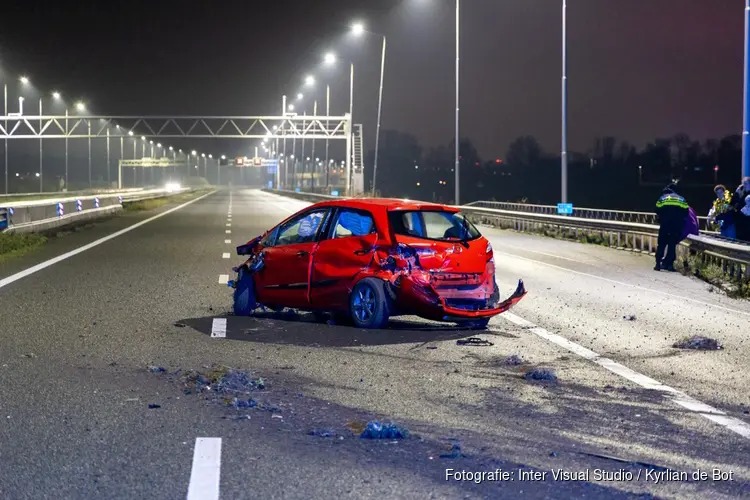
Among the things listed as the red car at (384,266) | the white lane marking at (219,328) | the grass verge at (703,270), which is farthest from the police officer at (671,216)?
the white lane marking at (219,328)

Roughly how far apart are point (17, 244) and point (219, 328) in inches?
602

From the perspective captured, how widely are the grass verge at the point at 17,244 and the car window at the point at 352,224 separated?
12023 millimetres

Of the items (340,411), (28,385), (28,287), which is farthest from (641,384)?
(28,287)

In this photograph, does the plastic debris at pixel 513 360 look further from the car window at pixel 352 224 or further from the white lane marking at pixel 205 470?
the white lane marking at pixel 205 470

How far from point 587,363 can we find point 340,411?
3101 millimetres

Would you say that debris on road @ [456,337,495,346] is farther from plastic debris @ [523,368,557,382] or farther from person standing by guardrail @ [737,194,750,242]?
person standing by guardrail @ [737,194,750,242]

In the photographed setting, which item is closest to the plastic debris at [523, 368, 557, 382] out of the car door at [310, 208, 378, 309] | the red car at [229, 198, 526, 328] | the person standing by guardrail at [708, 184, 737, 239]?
the red car at [229, 198, 526, 328]

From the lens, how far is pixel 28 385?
8.97 m

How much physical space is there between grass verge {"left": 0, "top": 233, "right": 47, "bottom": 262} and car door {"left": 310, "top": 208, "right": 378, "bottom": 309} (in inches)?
470

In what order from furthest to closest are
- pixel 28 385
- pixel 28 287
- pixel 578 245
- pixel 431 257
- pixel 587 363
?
pixel 578 245, pixel 28 287, pixel 431 257, pixel 587 363, pixel 28 385

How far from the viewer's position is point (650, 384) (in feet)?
30.4

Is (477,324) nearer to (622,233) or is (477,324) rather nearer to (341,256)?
(341,256)

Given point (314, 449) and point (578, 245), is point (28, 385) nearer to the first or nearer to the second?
point (314, 449)

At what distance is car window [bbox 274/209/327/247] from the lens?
43.6ft
